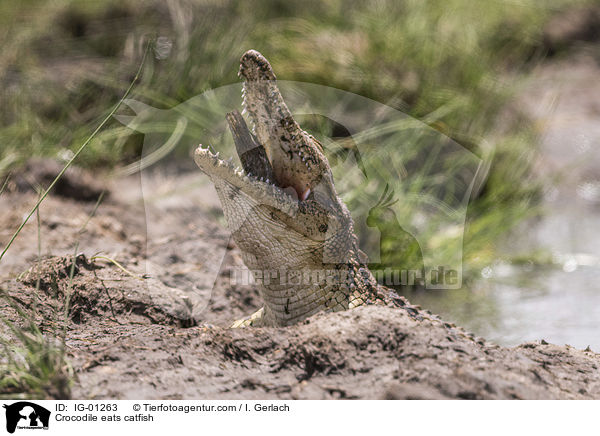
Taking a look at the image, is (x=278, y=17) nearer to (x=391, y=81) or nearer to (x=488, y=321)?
(x=391, y=81)

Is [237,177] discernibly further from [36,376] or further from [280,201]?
[36,376]

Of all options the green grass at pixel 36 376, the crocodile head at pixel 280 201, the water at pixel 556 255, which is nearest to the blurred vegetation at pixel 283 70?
the water at pixel 556 255

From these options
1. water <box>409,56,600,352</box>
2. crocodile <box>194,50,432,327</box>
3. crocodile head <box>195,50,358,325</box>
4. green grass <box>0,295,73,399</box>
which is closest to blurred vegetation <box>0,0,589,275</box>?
water <box>409,56,600,352</box>

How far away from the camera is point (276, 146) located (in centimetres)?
285

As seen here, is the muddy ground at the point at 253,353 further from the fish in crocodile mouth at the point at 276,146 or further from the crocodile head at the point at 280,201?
the fish in crocodile mouth at the point at 276,146

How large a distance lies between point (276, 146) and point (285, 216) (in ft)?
1.05

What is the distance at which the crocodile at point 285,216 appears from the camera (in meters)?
2.73

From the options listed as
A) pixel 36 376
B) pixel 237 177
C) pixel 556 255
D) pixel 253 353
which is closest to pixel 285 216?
pixel 237 177

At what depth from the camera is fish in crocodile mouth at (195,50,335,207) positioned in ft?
8.79
